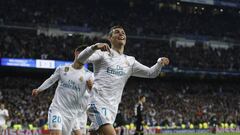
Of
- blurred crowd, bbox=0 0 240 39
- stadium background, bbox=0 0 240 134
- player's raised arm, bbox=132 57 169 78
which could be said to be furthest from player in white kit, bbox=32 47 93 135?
blurred crowd, bbox=0 0 240 39

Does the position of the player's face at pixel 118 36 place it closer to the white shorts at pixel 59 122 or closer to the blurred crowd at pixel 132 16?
the white shorts at pixel 59 122

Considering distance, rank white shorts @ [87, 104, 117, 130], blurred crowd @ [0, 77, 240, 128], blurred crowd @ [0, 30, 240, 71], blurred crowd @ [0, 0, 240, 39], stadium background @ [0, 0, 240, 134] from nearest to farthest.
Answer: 1. white shorts @ [87, 104, 117, 130]
2. blurred crowd @ [0, 77, 240, 128]
3. stadium background @ [0, 0, 240, 134]
4. blurred crowd @ [0, 30, 240, 71]
5. blurred crowd @ [0, 0, 240, 39]

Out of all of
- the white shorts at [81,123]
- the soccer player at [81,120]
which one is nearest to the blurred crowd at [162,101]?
the white shorts at [81,123]

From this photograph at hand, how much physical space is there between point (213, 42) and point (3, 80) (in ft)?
89.3

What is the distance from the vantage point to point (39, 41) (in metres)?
44.0

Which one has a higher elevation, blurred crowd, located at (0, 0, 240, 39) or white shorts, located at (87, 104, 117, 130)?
blurred crowd, located at (0, 0, 240, 39)

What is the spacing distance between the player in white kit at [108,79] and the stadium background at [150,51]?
24.0m

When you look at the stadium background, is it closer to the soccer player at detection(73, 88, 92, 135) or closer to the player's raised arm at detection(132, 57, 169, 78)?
the soccer player at detection(73, 88, 92, 135)

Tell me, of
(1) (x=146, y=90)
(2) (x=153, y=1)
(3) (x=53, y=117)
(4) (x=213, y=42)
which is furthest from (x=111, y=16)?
(3) (x=53, y=117)

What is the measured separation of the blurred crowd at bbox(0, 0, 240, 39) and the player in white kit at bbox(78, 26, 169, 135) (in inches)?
1505

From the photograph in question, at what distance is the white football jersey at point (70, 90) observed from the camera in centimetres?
1005

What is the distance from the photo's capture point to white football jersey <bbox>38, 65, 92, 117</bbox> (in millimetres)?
10047

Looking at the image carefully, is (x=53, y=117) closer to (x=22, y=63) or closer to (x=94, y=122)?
(x=94, y=122)

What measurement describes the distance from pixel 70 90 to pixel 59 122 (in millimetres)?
742
